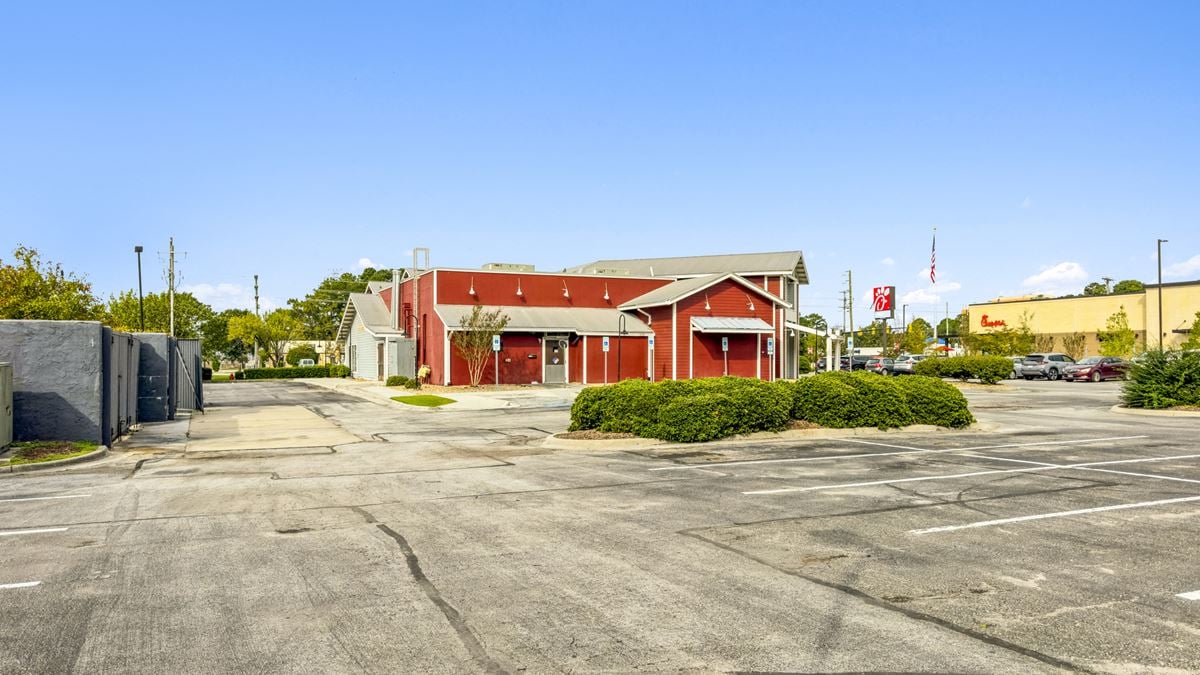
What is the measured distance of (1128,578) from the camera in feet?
22.3

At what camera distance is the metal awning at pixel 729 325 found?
140ft

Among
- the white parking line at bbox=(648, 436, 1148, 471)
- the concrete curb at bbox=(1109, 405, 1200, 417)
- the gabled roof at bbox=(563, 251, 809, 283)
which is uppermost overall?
the gabled roof at bbox=(563, 251, 809, 283)

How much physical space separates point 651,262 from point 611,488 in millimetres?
50625

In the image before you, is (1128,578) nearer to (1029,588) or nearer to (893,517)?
(1029,588)

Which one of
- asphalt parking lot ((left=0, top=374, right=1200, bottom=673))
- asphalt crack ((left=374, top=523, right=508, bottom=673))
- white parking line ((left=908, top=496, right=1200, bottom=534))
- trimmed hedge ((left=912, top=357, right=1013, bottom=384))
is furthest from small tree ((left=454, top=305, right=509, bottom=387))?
white parking line ((left=908, top=496, right=1200, bottom=534))

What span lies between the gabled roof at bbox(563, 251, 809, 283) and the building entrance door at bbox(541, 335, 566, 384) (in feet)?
19.1

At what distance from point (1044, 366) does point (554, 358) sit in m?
32.0

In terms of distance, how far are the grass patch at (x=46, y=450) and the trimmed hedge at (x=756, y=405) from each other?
949 centimetres

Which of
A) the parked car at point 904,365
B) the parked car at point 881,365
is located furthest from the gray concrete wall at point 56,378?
the parked car at point 904,365

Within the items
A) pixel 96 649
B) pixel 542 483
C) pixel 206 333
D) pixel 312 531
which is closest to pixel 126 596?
pixel 96 649

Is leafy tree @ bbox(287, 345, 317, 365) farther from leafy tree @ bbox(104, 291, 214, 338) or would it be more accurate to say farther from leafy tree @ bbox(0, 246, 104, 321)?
leafy tree @ bbox(0, 246, 104, 321)

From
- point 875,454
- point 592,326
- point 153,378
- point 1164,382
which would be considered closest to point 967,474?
point 875,454

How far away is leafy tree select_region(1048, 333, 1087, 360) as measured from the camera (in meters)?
77.4

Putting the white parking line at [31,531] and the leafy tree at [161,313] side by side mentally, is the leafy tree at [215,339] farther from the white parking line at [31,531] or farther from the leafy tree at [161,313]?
the white parking line at [31,531]
